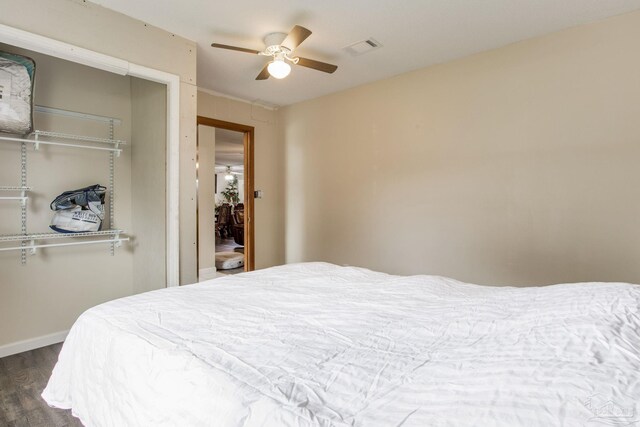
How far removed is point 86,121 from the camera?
9.34 ft

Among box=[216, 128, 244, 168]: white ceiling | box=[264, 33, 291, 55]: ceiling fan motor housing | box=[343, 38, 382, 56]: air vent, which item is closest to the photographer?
box=[264, 33, 291, 55]: ceiling fan motor housing

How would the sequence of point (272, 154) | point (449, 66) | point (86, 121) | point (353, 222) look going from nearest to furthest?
point (86, 121) → point (449, 66) → point (353, 222) → point (272, 154)

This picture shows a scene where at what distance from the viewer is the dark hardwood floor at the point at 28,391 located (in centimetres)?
174

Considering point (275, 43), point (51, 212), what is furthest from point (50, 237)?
point (275, 43)

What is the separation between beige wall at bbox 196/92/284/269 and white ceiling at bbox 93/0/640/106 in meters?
1.27

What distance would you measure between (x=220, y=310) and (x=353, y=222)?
105 inches

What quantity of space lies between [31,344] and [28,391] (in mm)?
739

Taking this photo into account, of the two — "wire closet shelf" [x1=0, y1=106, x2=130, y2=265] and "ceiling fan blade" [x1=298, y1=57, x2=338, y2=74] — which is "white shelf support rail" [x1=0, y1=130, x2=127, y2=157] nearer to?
"wire closet shelf" [x1=0, y1=106, x2=130, y2=265]

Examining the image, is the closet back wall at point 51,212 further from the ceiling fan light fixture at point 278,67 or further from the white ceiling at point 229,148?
the white ceiling at point 229,148

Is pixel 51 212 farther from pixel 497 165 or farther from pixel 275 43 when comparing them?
pixel 497 165

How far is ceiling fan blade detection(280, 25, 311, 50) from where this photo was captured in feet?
7.51

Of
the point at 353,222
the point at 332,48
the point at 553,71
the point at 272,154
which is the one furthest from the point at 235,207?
the point at 553,71

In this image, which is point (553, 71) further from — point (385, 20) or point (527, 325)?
point (527, 325)

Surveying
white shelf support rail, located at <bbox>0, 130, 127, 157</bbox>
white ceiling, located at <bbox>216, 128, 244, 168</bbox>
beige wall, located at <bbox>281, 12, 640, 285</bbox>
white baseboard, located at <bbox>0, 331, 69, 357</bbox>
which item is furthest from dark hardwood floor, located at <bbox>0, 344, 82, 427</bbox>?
white ceiling, located at <bbox>216, 128, 244, 168</bbox>
